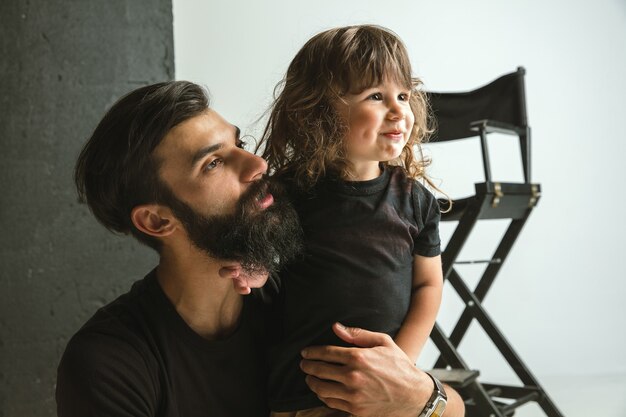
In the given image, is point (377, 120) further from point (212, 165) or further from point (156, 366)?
point (156, 366)

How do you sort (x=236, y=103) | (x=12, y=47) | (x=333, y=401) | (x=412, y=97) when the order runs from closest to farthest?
1. (x=333, y=401)
2. (x=412, y=97)
3. (x=12, y=47)
4. (x=236, y=103)

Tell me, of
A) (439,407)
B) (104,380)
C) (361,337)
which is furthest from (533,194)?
(104,380)

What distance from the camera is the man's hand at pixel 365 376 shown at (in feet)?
4.72

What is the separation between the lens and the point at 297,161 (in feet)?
5.48

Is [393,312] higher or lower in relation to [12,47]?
lower

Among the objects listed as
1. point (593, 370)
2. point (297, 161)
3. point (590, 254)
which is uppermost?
point (297, 161)

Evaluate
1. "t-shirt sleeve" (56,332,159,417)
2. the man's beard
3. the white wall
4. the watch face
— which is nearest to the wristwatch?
the watch face

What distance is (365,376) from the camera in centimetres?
144

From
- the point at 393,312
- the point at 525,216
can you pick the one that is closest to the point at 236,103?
the point at 525,216

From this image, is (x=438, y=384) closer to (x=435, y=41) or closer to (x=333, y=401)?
(x=333, y=401)

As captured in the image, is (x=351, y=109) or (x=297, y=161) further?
(x=297, y=161)

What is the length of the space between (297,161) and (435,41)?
8.15ft

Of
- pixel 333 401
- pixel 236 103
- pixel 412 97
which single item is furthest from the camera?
pixel 236 103

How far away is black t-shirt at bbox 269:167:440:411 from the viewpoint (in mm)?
1544
